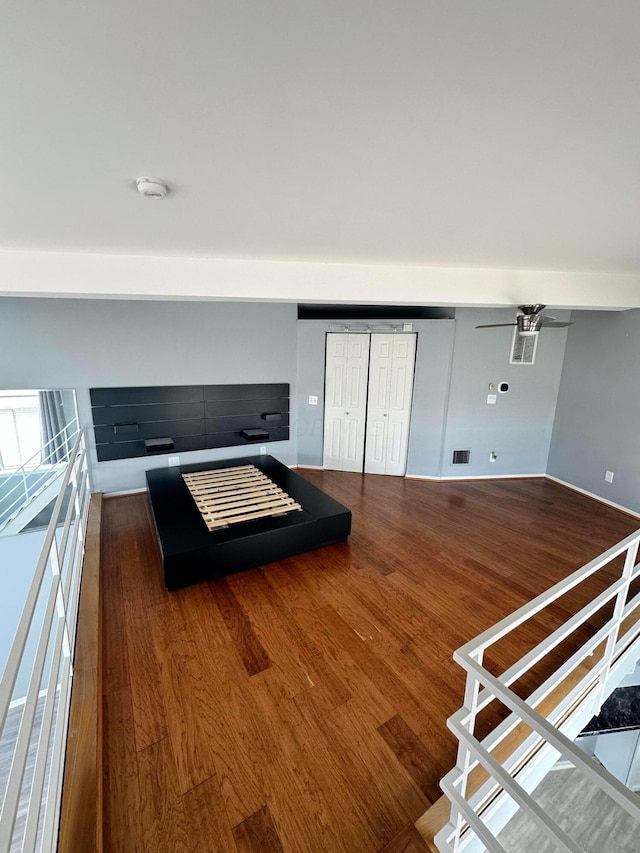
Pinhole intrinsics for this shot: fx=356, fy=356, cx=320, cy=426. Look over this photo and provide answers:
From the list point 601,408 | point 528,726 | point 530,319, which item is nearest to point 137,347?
point 530,319

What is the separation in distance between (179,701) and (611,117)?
9.43 feet

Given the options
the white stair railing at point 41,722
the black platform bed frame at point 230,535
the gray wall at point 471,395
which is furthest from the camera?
the gray wall at point 471,395

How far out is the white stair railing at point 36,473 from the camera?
12.3ft

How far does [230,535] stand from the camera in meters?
2.85

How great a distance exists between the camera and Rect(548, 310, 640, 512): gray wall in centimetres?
418

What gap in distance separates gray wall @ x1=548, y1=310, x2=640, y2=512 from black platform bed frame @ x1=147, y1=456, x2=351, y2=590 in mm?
3552

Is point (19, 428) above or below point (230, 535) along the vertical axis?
above

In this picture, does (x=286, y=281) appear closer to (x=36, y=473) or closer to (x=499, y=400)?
(x=36, y=473)

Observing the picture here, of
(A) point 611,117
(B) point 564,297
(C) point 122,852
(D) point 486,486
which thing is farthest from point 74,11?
(D) point 486,486

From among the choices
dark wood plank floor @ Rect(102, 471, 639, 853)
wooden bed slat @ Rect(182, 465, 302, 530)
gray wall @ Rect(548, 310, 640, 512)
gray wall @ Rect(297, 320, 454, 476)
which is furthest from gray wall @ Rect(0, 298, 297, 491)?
gray wall @ Rect(548, 310, 640, 512)

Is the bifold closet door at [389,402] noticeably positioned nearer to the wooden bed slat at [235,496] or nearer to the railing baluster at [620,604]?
the wooden bed slat at [235,496]

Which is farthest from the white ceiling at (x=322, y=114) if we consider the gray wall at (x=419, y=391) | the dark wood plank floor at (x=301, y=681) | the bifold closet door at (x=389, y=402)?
the bifold closet door at (x=389, y=402)

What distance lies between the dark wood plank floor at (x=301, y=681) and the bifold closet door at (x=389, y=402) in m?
1.76

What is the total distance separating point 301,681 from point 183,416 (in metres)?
3.42
